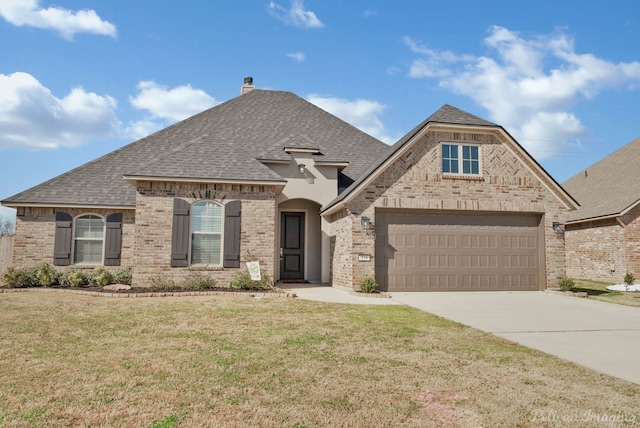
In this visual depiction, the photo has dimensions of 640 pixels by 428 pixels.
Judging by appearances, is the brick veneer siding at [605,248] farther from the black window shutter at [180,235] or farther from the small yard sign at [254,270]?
the black window shutter at [180,235]

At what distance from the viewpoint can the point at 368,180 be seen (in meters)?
12.9

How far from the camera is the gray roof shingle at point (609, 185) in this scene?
19.2 m

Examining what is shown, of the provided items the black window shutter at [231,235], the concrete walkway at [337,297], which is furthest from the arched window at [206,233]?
the concrete walkway at [337,297]

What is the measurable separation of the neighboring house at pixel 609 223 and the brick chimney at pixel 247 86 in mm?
16753

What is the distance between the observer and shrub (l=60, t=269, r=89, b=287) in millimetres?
12977

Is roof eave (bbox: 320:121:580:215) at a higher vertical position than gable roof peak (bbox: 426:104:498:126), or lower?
lower

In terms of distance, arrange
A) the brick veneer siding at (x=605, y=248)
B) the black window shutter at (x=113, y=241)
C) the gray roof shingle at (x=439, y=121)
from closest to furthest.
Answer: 1. the gray roof shingle at (x=439, y=121)
2. the black window shutter at (x=113, y=241)
3. the brick veneer siding at (x=605, y=248)

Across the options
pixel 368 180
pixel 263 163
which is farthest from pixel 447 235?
pixel 263 163

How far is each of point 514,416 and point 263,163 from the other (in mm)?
12825

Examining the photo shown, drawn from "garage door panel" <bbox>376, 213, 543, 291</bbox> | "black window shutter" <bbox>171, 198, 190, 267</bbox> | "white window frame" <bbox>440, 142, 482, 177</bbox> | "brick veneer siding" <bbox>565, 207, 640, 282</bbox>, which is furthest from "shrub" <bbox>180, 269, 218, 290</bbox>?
"brick veneer siding" <bbox>565, 207, 640, 282</bbox>

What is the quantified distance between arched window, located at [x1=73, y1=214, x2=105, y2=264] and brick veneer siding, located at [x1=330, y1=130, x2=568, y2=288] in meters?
8.11

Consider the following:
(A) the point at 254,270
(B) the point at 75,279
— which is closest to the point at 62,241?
(B) the point at 75,279

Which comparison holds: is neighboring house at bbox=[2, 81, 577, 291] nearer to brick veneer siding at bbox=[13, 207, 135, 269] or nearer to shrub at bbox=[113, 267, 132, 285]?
brick veneer siding at bbox=[13, 207, 135, 269]

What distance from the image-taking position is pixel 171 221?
12.9m
